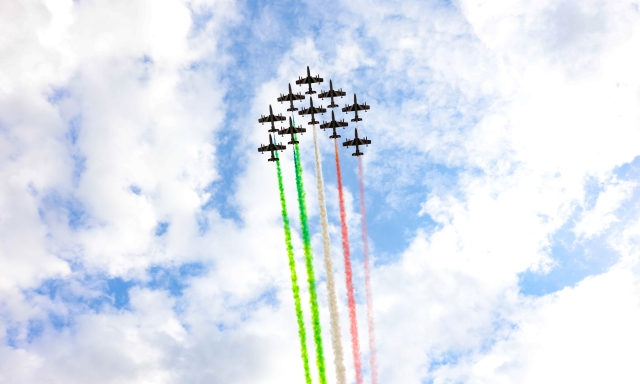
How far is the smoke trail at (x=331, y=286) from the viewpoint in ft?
476

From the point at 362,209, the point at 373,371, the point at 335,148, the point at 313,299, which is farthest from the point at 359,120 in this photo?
the point at 373,371

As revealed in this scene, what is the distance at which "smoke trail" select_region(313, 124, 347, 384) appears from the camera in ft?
476

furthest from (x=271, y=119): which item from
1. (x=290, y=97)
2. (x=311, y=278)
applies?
(x=311, y=278)

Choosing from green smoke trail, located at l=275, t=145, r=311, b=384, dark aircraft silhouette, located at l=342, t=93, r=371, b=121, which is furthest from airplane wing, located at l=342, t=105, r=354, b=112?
green smoke trail, located at l=275, t=145, r=311, b=384

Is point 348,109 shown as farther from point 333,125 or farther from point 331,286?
point 331,286

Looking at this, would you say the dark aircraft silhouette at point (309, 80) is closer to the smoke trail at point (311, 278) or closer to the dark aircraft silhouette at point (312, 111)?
the dark aircraft silhouette at point (312, 111)

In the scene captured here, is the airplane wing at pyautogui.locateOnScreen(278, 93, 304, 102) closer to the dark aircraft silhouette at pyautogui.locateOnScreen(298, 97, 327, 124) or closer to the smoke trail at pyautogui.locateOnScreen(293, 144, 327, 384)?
the dark aircraft silhouette at pyautogui.locateOnScreen(298, 97, 327, 124)

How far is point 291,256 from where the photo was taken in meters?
153

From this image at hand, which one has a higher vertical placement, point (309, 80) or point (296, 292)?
point (309, 80)

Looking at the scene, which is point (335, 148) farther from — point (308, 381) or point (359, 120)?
point (308, 381)

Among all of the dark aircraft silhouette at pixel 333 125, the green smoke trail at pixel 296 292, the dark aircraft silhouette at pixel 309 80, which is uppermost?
the dark aircraft silhouette at pixel 309 80

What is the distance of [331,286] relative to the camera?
151m

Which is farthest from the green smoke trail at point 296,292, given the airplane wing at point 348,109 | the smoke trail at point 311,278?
the airplane wing at point 348,109

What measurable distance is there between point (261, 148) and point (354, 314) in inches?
1664
